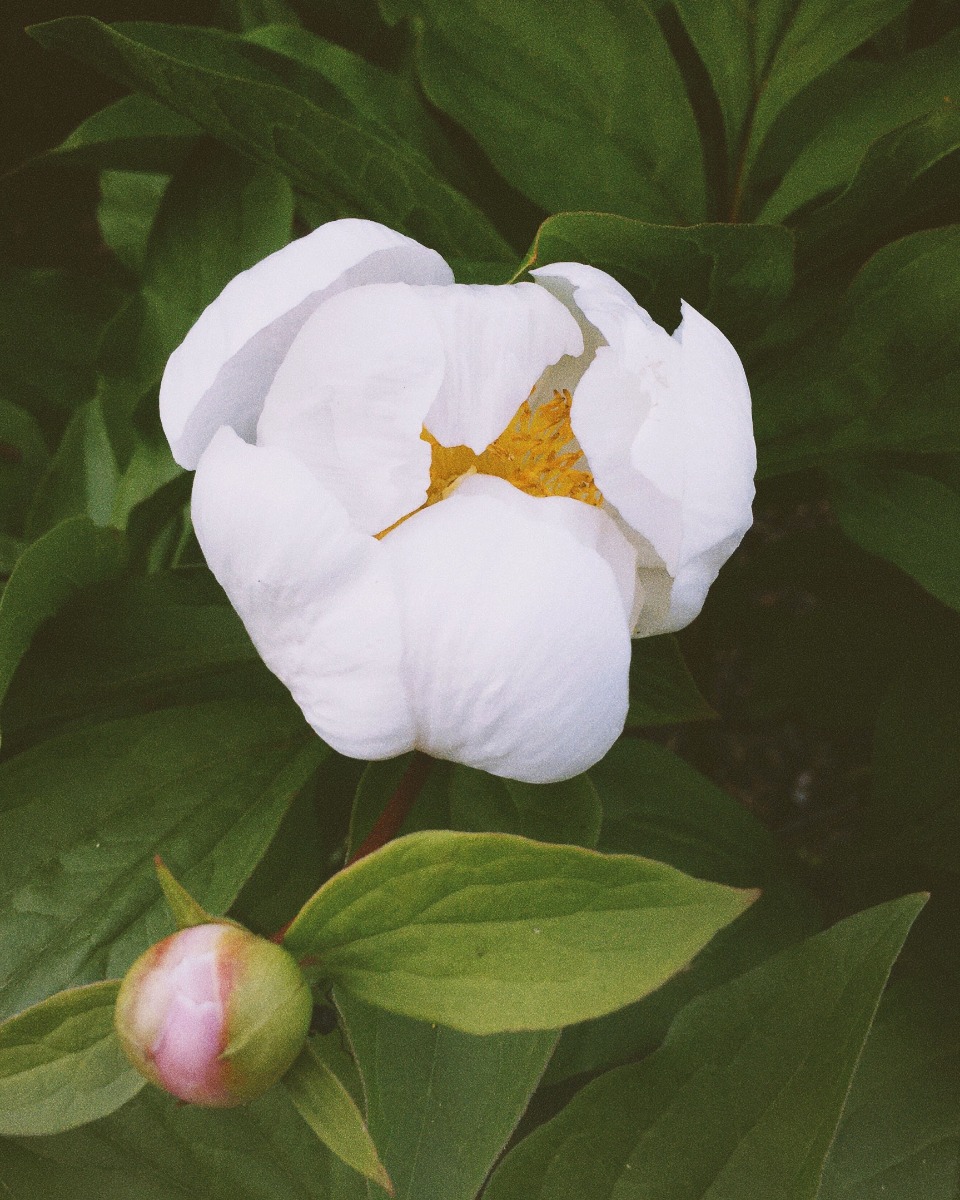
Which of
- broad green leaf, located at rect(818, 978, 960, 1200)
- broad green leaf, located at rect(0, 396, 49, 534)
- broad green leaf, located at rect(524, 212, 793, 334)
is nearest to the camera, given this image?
broad green leaf, located at rect(524, 212, 793, 334)

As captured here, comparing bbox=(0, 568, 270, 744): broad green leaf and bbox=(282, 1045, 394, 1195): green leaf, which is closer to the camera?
bbox=(282, 1045, 394, 1195): green leaf

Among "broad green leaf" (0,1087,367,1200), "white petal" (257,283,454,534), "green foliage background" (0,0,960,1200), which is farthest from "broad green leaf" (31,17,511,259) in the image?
"broad green leaf" (0,1087,367,1200)

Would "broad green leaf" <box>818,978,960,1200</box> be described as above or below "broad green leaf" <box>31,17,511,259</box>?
below

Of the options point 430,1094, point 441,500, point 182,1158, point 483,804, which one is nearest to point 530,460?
point 441,500

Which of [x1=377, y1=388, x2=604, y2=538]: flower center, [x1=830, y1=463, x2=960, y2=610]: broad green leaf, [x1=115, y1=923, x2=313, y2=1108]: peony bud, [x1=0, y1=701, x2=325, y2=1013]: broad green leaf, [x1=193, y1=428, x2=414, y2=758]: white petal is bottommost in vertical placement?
[x1=0, y1=701, x2=325, y2=1013]: broad green leaf

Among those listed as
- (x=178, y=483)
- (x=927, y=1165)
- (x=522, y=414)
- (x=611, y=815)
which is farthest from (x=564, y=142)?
(x=927, y=1165)

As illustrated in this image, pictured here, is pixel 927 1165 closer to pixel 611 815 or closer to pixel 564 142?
pixel 611 815

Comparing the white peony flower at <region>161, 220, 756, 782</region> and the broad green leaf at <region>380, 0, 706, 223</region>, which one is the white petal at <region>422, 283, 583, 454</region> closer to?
the white peony flower at <region>161, 220, 756, 782</region>
